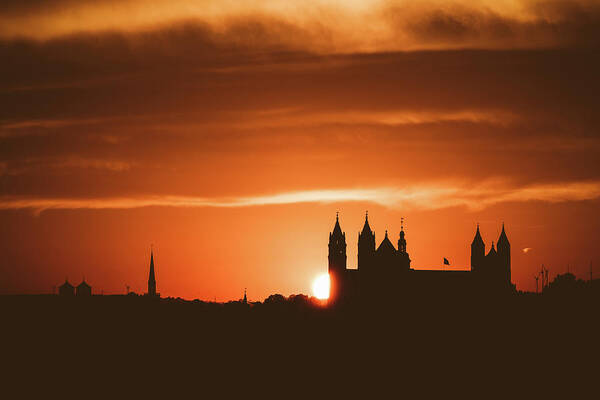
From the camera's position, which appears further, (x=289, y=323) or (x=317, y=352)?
(x=289, y=323)

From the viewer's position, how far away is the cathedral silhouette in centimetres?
17050

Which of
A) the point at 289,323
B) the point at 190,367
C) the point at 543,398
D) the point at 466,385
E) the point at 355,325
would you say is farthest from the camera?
the point at 289,323

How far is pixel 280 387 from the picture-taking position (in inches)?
5586

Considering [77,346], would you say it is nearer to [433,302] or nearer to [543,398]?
[433,302]

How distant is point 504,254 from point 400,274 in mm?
21299

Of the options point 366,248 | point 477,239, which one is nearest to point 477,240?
point 477,239

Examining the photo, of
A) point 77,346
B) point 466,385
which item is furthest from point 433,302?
point 77,346

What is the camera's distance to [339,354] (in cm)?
15738

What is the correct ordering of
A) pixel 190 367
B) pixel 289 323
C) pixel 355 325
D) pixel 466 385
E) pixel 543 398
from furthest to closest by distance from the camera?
pixel 289 323, pixel 355 325, pixel 190 367, pixel 466 385, pixel 543 398

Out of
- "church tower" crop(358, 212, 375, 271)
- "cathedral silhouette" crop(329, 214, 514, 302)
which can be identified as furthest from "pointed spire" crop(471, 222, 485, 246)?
"church tower" crop(358, 212, 375, 271)

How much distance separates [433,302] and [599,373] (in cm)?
4219

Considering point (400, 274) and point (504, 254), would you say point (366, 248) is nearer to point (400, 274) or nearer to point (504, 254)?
point (400, 274)

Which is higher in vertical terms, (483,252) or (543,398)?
(483,252)

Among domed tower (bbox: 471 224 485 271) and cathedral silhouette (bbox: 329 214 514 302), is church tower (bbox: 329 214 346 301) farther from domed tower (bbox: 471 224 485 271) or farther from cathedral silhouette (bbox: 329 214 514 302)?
domed tower (bbox: 471 224 485 271)
